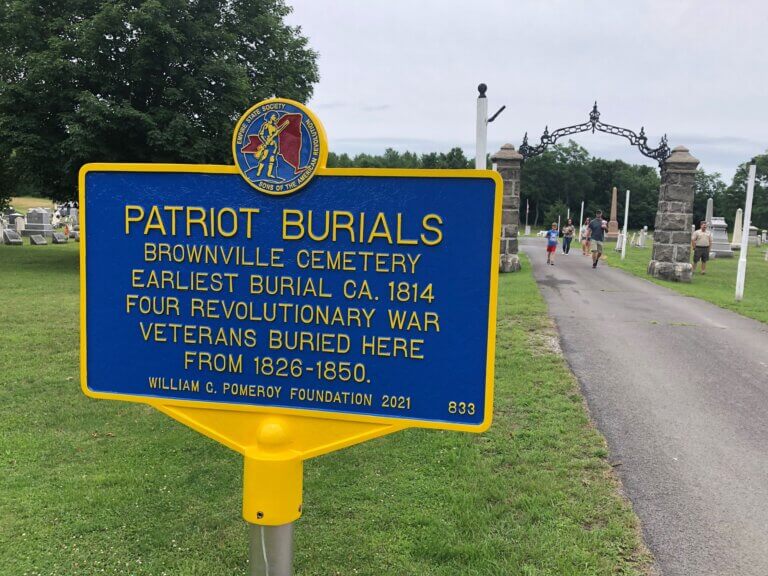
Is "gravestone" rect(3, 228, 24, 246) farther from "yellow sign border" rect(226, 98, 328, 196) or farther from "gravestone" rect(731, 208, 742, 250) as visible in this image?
"gravestone" rect(731, 208, 742, 250)

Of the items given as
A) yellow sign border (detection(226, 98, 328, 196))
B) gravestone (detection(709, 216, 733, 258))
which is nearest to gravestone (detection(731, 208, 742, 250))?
gravestone (detection(709, 216, 733, 258))

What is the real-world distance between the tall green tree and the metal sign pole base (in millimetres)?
14757

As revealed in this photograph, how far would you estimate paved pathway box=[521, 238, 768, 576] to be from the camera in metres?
3.50

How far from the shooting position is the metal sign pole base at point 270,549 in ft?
7.84

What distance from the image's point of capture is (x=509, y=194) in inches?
655

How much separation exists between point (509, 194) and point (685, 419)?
11.9 meters

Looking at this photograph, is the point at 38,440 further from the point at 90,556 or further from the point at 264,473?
the point at 264,473

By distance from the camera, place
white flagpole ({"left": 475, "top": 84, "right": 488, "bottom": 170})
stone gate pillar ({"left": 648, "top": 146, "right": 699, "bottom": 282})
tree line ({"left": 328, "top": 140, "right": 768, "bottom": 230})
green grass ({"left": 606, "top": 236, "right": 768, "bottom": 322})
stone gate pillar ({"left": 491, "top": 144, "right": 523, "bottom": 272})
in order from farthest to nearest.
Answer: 1. tree line ({"left": 328, "top": 140, "right": 768, "bottom": 230})
2. stone gate pillar ({"left": 491, "top": 144, "right": 523, "bottom": 272})
3. stone gate pillar ({"left": 648, "top": 146, "right": 699, "bottom": 282})
4. green grass ({"left": 606, "top": 236, "right": 768, "bottom": 322})
5. white flagpole ({"left": 475, "top": 84, "right": 488, "bottom": 170})

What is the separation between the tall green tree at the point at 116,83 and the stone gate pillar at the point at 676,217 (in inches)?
442

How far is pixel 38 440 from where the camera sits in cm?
477

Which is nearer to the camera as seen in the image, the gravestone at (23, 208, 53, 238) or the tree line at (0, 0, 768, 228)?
the tree line at (0, 0, 768, 228)

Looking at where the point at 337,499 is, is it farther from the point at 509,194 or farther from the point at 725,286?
the point at 725,286

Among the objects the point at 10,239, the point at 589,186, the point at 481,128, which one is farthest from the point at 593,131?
the point at 589,186

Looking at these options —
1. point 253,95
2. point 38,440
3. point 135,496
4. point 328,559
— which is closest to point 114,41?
point 253,95
